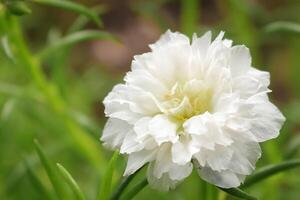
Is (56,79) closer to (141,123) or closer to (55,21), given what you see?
(141,123)

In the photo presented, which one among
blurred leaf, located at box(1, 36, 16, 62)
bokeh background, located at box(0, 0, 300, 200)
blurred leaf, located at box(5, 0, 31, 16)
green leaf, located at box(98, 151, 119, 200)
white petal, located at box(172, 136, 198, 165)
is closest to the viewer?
white petal, located at box(172, 136, 198, 165)

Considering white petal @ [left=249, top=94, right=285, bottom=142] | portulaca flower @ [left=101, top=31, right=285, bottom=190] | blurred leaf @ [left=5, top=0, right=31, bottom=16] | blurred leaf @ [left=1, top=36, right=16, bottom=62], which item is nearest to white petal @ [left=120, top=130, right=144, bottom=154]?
portulaca flower @ [left=101, top=31, right=285, bottom=190]

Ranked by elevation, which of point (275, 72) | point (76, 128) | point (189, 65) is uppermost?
point (189, 65)

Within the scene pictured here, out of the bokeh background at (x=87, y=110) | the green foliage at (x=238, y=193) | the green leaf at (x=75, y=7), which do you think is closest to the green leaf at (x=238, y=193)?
the green foliage at (x=238, y=193)

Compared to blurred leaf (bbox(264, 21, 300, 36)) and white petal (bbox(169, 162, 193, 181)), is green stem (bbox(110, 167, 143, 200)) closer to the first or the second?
white petal (bbox(169, 162, 193, 181))

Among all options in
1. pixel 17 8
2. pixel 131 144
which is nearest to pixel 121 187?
pixel 131 144

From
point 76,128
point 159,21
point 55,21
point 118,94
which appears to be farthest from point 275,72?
Answer: point 118,94
